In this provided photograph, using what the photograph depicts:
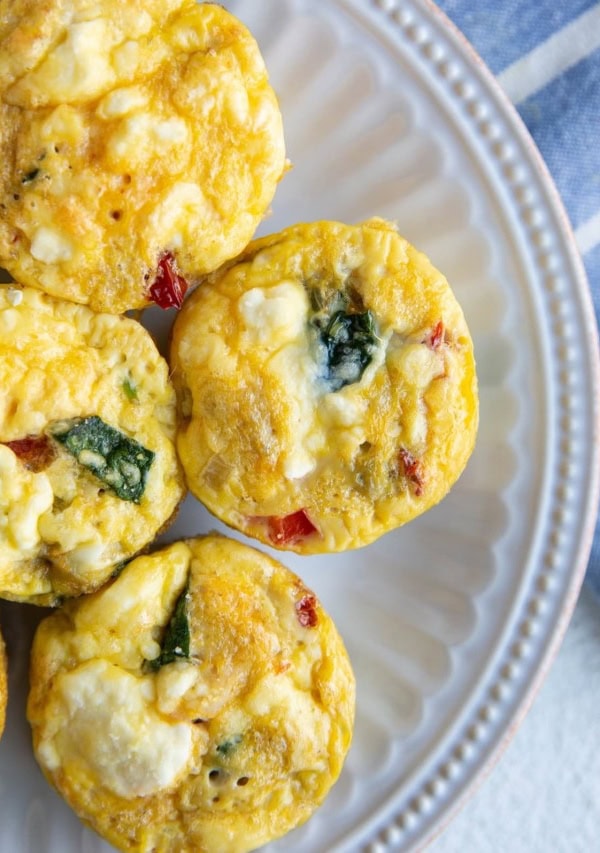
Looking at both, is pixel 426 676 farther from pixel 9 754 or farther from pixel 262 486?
pixel 9 754

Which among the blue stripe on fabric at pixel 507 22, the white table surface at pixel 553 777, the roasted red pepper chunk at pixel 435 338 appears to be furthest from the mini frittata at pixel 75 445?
the white table surface at pixel 553 777

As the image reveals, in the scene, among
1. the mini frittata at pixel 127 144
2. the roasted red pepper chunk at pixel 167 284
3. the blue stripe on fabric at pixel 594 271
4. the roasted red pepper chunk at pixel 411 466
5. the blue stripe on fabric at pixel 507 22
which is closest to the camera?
the mini frittata at pixel 127 144

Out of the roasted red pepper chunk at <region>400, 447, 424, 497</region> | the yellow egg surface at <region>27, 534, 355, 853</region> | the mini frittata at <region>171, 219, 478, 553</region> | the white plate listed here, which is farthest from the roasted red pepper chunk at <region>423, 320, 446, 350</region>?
the yellow egg surface at <region>27, 534, 355, 853</region>

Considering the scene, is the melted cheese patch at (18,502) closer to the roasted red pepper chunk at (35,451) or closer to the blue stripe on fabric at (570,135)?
the roasted red pepper chunk at (35,451)

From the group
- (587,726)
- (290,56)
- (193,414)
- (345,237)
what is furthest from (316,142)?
(587,726)

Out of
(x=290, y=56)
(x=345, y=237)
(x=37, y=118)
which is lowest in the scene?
(x=345, y=237)

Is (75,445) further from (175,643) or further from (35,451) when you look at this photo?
(175,643)
